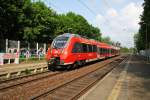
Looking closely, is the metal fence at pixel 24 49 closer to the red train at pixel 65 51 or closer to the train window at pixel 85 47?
the red train at pixel 65 51

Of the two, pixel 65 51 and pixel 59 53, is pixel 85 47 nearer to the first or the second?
pixel 65 51

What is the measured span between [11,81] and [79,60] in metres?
10.8

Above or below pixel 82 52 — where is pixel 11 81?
below

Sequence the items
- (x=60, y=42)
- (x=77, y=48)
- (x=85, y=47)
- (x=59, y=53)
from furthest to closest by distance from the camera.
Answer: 1. (x=85, y=47)
2. (x=77, y=48)
3. (x=60, y=42)
4. (x=59, y=53)

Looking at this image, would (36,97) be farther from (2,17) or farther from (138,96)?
(2,17)

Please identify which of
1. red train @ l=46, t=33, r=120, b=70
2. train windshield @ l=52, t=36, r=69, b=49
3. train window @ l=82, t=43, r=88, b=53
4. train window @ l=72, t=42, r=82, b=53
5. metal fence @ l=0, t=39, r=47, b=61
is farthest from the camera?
metal fence @ l=0, t=39, r=47, b=61

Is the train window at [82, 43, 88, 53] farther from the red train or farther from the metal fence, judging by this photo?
the metal fence

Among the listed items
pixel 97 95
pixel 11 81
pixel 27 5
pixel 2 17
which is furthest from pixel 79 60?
pixel 27 5

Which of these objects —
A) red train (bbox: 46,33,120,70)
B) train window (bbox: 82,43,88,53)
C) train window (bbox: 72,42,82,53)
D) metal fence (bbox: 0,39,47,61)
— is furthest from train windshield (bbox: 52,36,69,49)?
metal fence (bbox: 0,39,47,61)

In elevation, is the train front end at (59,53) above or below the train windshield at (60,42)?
below

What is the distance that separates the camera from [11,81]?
15.6 m

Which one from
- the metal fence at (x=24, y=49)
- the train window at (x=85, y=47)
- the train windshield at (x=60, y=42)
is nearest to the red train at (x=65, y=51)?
the train windshield at (x=60, y=42)

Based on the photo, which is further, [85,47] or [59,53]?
[85,47]

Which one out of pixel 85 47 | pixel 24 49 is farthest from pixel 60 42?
pixel 24 49
